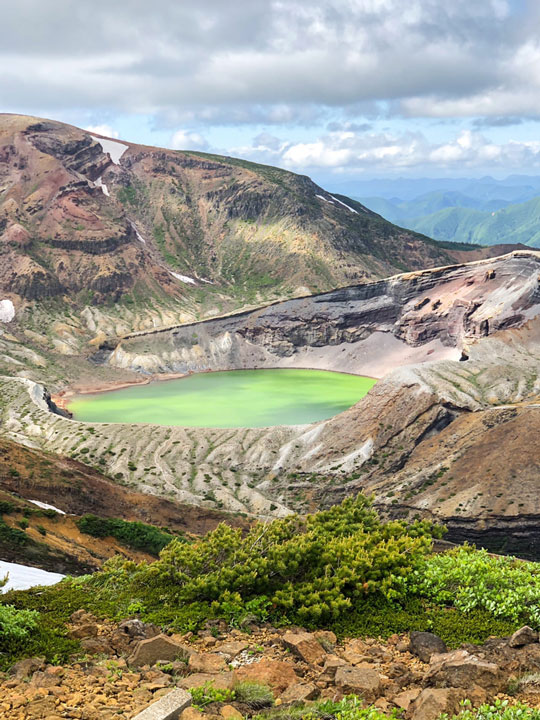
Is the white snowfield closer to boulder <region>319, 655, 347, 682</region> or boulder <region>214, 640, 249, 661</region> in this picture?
boulder <region>214, 640, 249, 661</region>

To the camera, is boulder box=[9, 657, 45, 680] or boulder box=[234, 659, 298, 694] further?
boulder box=[234, 659, 298, 694]

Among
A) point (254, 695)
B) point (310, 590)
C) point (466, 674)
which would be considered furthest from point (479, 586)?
point (254, 695)

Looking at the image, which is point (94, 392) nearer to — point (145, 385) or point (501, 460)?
point (145, 385)

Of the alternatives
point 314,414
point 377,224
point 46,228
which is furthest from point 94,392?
point 377,224

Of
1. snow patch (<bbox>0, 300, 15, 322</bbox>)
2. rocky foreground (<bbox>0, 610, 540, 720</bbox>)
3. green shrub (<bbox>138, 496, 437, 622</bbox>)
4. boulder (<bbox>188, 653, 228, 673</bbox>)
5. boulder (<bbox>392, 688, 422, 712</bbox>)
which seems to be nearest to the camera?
rocky foreground (<bbox>0, 610, 540, 720</bbox>)

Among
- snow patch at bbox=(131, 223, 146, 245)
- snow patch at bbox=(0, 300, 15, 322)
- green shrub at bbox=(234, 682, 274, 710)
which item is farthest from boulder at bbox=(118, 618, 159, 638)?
snow patch at bbox=(131, 223, 146, 245)

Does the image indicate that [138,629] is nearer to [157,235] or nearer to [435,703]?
[435,703]
